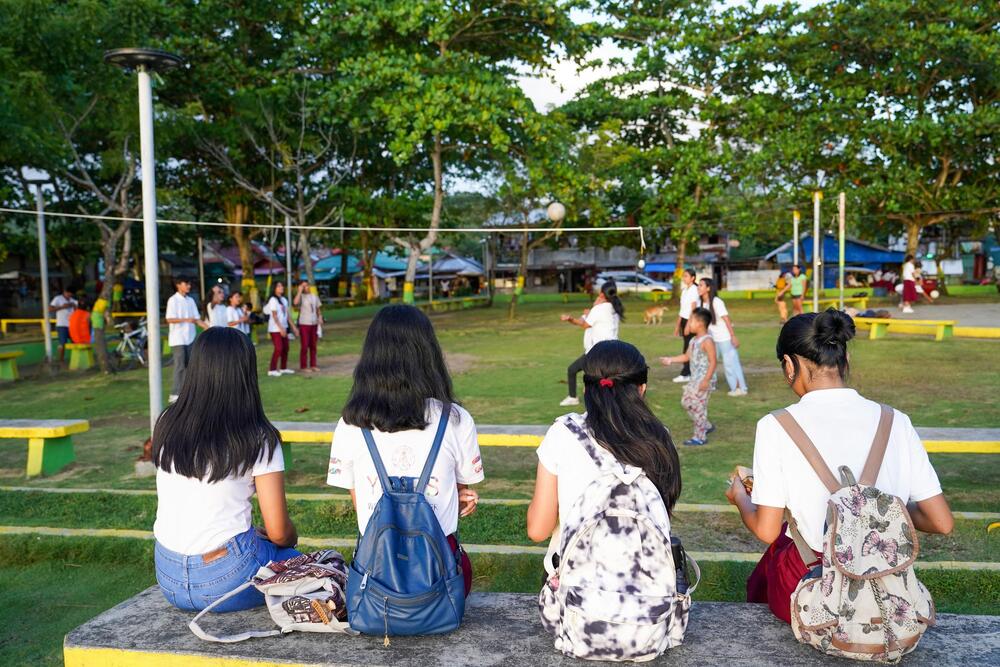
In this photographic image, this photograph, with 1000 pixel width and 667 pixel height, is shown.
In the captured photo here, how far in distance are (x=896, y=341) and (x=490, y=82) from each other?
464 inches

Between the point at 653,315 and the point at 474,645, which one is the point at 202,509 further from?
the point at 653,315

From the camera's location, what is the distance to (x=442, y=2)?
20.8m

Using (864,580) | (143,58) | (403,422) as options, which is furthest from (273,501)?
(143,58)

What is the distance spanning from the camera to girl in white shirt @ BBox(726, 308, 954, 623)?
2432mm

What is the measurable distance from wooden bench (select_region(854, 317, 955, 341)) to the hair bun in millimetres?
14236

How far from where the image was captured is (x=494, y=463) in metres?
7.08

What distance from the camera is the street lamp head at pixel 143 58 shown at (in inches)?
253

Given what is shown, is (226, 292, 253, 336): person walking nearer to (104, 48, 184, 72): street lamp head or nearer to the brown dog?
(104, 48, 184, 72): street lamp head

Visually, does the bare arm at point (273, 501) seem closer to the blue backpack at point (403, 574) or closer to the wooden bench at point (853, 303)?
the blue backpack at point (403, 574)

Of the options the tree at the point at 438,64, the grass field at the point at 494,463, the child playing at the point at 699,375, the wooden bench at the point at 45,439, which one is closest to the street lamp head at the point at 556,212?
the tree at the point at 438,64

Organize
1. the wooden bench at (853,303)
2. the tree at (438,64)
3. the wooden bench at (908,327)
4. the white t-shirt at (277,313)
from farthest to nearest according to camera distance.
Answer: the wooden bench at (853,303)
the tree at (438,64)
the wooden bench at (908,327)
the white t-shirt at (277,313)

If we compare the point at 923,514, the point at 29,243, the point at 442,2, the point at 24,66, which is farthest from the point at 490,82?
the point at 923,514

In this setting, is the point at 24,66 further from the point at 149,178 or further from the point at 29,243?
the point at 29,243

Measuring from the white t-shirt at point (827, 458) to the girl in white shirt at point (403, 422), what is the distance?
102 centimetres
